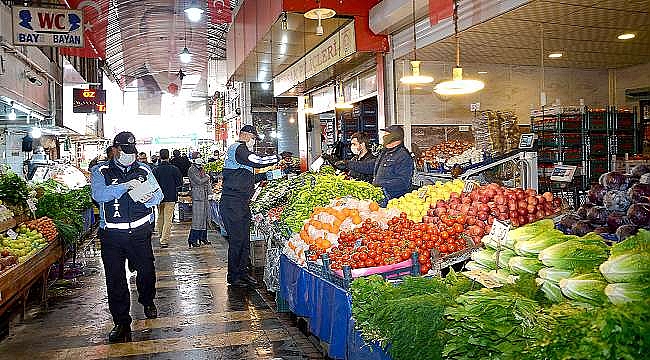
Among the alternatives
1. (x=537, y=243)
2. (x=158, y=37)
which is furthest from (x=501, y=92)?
(x=158, y=37)

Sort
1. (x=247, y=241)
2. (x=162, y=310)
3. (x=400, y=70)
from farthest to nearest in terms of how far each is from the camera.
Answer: (x=400, y=70) → (x=247, y=241) → (x=162, y=310)

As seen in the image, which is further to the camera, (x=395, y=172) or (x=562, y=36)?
(x=562, y=36)

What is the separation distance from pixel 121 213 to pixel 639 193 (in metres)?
4.28

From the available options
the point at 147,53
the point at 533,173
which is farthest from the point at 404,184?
the point at 147,53

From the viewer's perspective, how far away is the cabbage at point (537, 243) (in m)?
2.94

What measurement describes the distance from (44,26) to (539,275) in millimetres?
9731

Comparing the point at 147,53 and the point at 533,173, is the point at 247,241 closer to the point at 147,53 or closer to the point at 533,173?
the point at 533,173

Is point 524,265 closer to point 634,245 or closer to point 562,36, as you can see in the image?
point 634,245

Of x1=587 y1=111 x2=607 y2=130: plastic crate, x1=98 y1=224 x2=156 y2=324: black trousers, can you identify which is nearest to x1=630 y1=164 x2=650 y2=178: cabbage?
x1=98 y1=224 x2=156 y2=324: black trousers

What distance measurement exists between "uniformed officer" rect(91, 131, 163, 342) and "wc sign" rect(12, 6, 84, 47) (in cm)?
526

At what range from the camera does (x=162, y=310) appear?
6.86m

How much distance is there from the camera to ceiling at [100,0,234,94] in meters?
17.9

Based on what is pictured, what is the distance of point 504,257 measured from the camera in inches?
124

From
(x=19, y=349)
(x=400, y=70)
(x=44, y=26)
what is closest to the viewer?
(x=19, y=349)
